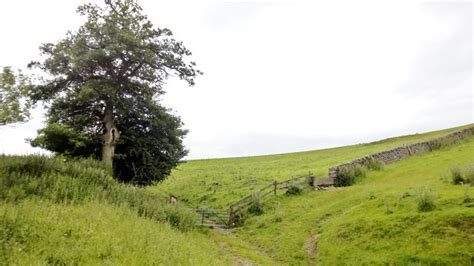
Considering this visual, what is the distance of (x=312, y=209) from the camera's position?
25.7m

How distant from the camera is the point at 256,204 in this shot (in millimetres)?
28703

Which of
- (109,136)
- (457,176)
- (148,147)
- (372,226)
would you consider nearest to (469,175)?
(457,176)

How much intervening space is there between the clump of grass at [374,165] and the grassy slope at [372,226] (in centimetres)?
515

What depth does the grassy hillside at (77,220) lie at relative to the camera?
944 cm

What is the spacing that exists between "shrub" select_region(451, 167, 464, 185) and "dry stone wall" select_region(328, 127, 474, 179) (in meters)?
10.4

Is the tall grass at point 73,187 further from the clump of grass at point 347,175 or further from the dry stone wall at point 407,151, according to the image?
the dry stone wall at point 407,151

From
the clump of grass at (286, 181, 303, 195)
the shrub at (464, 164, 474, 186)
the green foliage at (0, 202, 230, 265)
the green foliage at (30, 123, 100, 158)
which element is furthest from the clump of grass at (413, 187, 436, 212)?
the green foliage at (30, 123, 100, 158)

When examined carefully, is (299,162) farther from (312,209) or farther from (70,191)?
(70,191)

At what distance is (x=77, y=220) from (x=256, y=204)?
18.5m

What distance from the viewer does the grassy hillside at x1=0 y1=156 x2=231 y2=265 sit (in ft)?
31.0

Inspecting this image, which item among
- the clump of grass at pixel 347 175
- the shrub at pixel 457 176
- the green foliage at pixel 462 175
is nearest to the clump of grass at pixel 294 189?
the clump of grass at pixel 347 175

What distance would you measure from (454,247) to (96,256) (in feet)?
41.0

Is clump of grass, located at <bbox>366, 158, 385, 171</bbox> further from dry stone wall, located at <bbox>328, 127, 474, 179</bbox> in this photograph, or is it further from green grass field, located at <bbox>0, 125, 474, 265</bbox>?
green grass field, located at <bbox>0, 125, 474, 265</bbox>

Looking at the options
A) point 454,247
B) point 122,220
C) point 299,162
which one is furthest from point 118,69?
point 299,162
